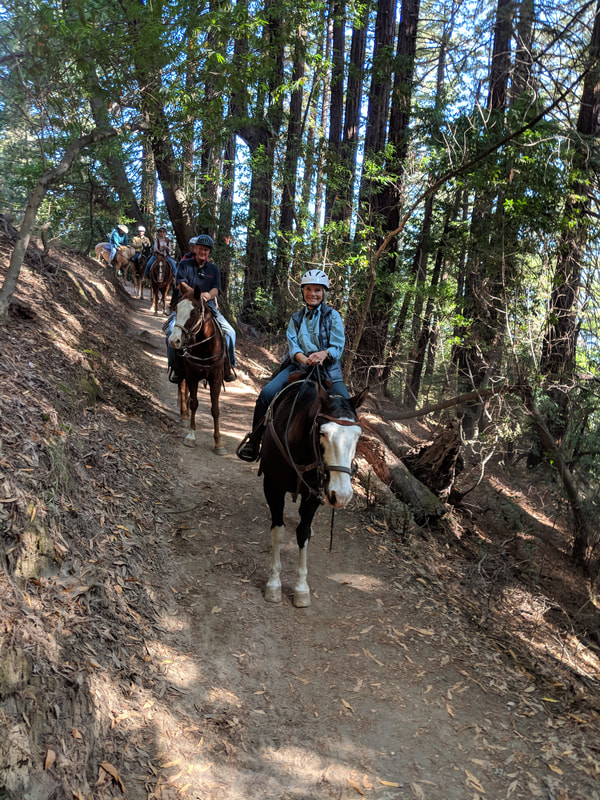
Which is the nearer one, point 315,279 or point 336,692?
point 336,692

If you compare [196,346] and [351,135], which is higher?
[351,135]

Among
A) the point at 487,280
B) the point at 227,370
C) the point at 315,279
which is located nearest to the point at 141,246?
the point at 227,370

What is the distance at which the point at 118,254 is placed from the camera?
65.8 feet

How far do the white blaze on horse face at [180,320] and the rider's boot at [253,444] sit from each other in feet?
7.03

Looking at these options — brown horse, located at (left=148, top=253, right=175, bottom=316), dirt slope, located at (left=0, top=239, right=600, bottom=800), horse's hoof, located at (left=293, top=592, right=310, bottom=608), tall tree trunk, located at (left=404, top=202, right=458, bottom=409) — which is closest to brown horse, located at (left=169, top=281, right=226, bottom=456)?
dirt slope, located at (left=0, top=239, right=600, bottom=800)

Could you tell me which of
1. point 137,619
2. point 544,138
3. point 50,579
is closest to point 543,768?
point 137,619

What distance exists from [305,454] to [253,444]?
4.61 feet

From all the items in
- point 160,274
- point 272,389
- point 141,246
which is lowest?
point 272,389

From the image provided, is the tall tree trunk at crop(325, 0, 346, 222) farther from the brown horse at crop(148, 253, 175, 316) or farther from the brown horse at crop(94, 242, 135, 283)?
the brown horse at crop(94, 242, 135, 283)

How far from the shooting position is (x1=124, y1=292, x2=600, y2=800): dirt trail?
3.66 m

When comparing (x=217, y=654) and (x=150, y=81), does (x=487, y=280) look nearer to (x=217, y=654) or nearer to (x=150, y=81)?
(x=150, y=81)

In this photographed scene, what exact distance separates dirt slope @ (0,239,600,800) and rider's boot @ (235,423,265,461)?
960 millimetres

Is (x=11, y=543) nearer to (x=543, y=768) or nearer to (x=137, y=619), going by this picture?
(x=137, y=619)

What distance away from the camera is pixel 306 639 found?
4.96m
